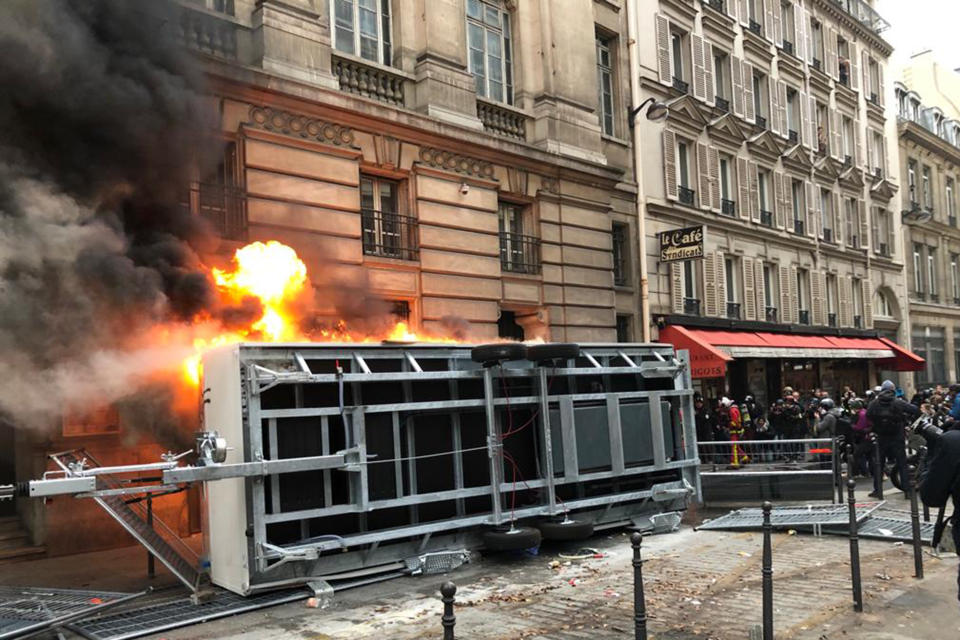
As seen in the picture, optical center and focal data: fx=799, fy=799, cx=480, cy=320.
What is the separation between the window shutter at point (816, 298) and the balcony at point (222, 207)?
22962 millimetres

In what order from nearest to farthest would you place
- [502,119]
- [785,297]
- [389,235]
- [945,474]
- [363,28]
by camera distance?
[945,474] < [389,235] < [363,28] < [502,119] < [785,297]

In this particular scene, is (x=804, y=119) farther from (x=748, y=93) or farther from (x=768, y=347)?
(x=768, y=347)

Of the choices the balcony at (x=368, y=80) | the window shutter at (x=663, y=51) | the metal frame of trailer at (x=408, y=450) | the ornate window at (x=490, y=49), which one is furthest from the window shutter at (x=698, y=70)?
the metal frame of trailer at (x=408, y=450)

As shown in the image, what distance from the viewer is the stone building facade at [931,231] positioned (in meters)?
37.6

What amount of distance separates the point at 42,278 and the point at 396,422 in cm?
418

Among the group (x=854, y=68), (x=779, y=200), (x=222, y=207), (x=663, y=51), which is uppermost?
(x=854, y=68)

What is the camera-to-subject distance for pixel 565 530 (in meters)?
9.11

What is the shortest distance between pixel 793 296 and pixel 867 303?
7073 millimetres

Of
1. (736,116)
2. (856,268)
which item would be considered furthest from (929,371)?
(736,116)

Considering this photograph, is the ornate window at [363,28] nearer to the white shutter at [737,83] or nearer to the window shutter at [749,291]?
the white shutter at [737,83]

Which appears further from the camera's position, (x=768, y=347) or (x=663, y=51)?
(x=768, y=347)

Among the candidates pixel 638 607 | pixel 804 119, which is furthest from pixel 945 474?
pixel 804 119

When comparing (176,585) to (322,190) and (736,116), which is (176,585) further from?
(736,116)

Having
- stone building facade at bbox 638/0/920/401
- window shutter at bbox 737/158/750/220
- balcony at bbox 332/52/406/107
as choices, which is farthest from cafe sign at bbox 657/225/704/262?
balcony at bbox 332/52/406/107
